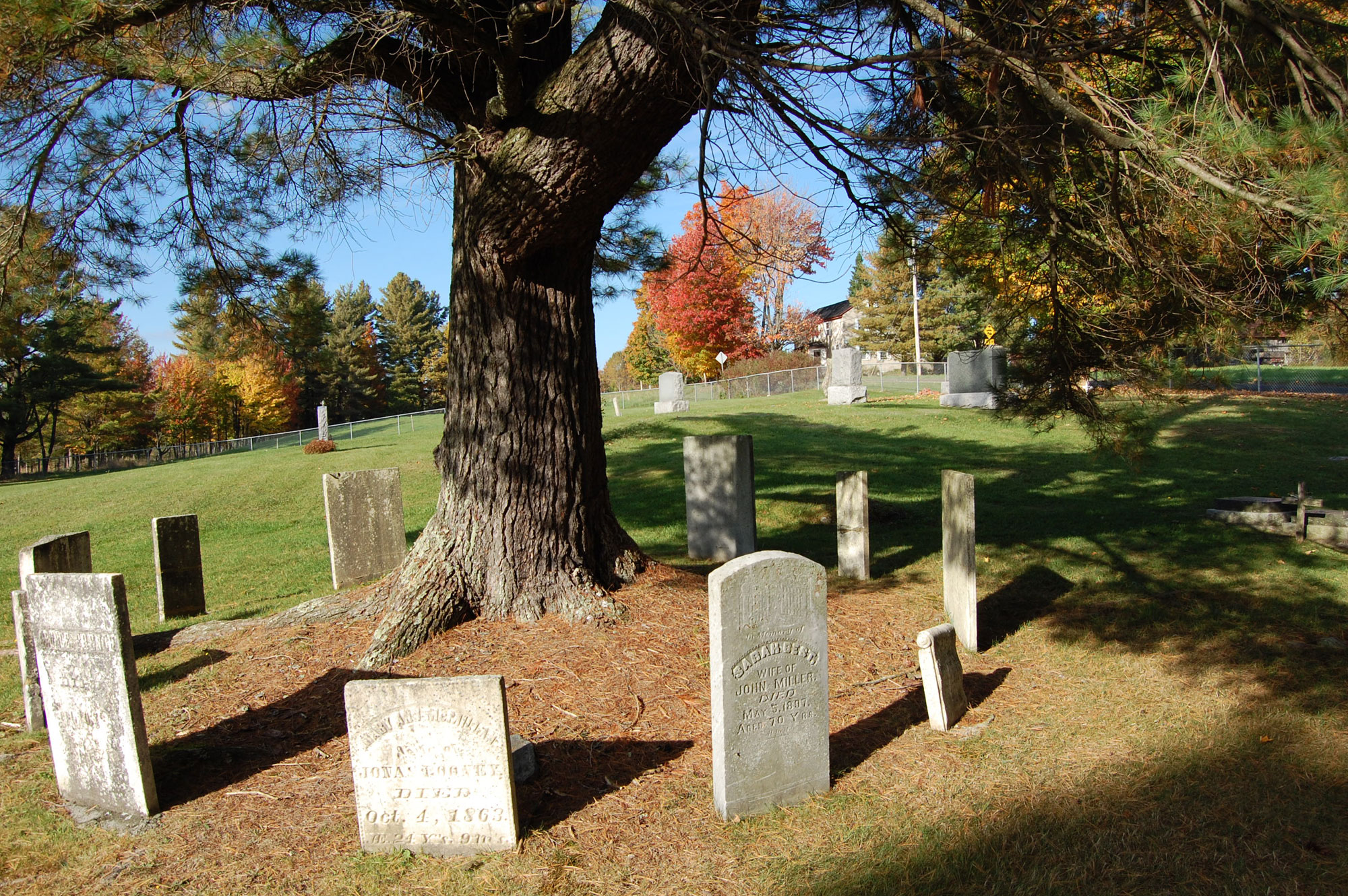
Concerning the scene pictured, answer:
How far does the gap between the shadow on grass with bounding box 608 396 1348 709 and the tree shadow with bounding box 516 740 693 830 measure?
3.39 meters

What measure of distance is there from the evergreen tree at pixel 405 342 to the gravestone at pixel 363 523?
170 ft

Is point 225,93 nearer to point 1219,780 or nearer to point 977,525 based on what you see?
point 1219,780

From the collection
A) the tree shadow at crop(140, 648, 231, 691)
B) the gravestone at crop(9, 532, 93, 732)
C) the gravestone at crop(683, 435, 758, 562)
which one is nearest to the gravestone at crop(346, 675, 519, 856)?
the gravestone at crop(9, 532, 93, 732)

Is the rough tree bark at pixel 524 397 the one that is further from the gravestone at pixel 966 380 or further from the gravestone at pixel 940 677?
the gravestone at pixel 966 380

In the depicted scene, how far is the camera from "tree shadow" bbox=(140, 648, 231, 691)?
5.80 metres

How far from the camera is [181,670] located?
237 inches

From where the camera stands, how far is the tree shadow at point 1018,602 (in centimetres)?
692

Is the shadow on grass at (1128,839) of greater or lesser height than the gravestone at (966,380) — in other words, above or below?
below

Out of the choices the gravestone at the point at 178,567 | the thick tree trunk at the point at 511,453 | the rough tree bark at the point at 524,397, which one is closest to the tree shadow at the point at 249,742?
the rough tree bark at the point at 524,397

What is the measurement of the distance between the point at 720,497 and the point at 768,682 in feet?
17.6

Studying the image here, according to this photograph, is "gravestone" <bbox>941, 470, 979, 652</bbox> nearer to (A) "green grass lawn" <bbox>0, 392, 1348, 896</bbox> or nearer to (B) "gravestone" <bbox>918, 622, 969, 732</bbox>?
(A) "green grass lawn" <bbox>0, 392, 1348, 896</bbox>

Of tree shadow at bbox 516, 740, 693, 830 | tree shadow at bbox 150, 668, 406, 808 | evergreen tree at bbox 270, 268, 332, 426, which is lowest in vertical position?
tree shadow at bbox 516, 740, 693, 830

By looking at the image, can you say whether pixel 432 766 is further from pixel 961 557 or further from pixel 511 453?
pixel 961 557

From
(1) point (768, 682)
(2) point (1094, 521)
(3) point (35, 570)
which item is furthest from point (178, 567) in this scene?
(2) point (1094, 521)
